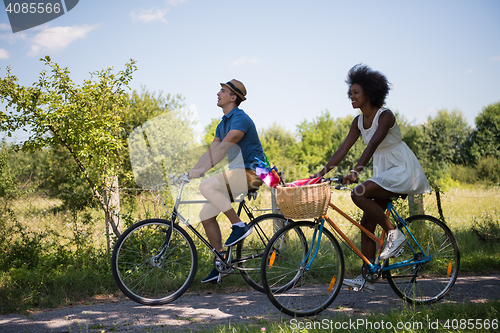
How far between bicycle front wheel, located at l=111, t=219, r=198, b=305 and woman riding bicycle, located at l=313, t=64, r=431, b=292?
63.0 inches

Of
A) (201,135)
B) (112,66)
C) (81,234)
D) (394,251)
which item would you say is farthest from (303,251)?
(112,66)

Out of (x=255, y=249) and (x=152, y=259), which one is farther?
(x=255, y=249)

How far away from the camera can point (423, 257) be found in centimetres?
374

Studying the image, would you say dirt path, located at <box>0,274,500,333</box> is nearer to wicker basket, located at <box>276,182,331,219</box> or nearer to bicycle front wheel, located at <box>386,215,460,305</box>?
bicycle front wheel, located at <box>386,215,460,305</box>

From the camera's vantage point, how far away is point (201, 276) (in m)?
4.58

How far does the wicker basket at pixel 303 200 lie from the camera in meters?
3.04

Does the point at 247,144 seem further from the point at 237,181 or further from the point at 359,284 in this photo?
the point at 359,284

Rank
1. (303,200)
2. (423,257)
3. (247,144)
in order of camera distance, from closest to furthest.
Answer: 1. (303,200)
2. (423,257)
3. (247,144)

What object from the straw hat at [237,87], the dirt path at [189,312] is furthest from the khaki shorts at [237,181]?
the dirt path at [189,312]

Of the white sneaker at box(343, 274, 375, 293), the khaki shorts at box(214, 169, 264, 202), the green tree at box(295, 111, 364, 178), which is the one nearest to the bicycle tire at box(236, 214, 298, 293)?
the khaki shorts at box(214, 169, 264, 202)

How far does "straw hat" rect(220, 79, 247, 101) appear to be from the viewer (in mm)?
4039

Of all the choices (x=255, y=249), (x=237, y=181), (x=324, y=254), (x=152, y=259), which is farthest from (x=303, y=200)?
(x=152, y=259)

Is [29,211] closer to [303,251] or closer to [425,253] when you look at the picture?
[303,251]

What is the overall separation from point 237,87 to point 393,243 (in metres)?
2.29
